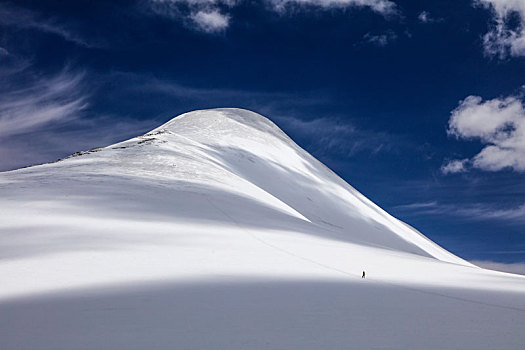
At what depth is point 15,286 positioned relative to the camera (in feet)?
19.8

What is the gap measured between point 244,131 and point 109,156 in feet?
76.6

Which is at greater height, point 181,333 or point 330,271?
point 330,271

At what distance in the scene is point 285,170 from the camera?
36344 mm

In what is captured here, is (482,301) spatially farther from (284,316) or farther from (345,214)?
(345,214)

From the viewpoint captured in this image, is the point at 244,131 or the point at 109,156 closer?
the point at 109,156

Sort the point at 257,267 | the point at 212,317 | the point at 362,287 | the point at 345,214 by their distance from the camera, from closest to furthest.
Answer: the point at 212,317 < the point at 362,287 < the point at 257,267 < the point at 345,214

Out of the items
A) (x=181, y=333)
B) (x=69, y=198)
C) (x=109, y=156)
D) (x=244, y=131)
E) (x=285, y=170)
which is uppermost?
(x=244, y=131)

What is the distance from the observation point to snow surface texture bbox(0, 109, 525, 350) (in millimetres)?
4129

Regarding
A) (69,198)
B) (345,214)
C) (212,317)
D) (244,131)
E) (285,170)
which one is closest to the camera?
(212,317)

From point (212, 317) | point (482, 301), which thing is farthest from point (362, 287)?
point (212, 317)

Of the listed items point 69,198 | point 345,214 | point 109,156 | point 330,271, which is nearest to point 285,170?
point 345,214

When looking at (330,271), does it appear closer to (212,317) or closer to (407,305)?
(407,305)

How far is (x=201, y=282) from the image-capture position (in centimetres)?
625

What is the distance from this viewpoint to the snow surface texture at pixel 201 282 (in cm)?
413
